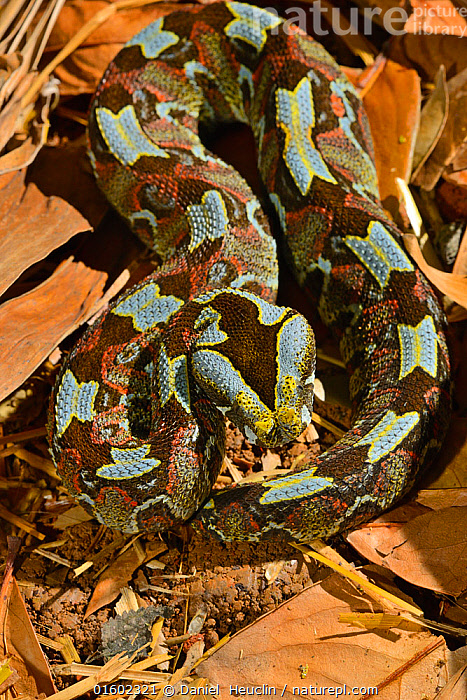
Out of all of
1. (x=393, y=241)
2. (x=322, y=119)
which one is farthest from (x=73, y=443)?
(x=322, y=119)

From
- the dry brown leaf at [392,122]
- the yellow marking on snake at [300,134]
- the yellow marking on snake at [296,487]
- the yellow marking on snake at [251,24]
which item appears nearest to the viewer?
the yellow marking on snake at [296,487]

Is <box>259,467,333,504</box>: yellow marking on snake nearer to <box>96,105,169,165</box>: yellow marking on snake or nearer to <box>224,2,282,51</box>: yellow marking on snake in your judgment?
<box>96,105,169,165</box>: yellow marking on snake

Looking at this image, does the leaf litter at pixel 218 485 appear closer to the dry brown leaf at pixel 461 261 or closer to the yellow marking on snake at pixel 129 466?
the dry brown leaf at pixel 461 261

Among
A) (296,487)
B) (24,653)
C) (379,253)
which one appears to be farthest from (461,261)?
(24,653)

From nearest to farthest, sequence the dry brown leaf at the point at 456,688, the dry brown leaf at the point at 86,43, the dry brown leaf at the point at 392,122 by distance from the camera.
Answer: the dry brown leaf at the point at 456,688 → the dry brown leaf at the point at 392,122 → the dry brown leaf at the point at 86,43

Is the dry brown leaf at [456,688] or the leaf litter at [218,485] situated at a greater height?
the leaf litter at [218,485]

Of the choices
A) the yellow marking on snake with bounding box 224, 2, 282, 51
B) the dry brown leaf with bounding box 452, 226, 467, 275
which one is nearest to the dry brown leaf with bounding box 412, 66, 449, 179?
the dry brown leaf with bounding box 452, 226, 467, 275

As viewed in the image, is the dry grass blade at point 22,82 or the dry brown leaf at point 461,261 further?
the dry grass blade at point 22,82

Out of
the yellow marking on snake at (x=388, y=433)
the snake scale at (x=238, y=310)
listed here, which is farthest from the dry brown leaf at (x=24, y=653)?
the yellow marking on snake at (x=388, y=433)
